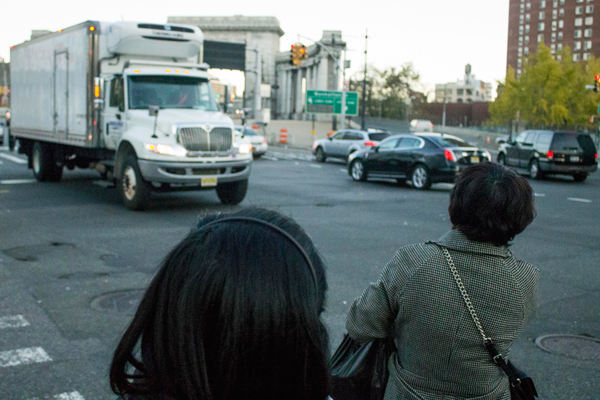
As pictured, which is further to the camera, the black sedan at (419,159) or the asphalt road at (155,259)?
the black sedan at (419,159)

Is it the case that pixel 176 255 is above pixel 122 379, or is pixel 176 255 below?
above

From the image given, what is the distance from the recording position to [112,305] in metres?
6.07

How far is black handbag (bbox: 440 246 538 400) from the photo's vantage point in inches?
89.4

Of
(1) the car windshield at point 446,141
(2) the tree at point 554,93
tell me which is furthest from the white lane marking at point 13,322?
(2) the tree at point 554,93

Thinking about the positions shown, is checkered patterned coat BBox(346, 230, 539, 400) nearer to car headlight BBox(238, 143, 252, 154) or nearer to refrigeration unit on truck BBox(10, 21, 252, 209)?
refrigeration unit on truck BBox(10, 21, 252, 209)

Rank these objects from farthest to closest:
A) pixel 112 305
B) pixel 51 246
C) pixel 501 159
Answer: pixel 501 159
pixel 51 246
pixel 112 305

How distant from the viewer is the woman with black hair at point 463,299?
7.52 feet

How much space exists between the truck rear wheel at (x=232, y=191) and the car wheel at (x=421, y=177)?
6.28 meters

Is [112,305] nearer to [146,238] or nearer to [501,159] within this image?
[146,238]

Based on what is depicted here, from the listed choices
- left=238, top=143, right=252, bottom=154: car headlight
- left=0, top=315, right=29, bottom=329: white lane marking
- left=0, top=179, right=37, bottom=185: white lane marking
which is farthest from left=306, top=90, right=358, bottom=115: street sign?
left=0, top=315, right=29, bottom=329: white lane marking

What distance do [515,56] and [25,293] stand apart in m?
137

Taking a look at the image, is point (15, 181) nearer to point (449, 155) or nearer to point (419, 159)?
point (419, 159)

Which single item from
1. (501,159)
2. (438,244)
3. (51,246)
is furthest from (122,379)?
(501,159)

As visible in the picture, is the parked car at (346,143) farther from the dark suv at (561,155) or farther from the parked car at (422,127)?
the parked car at (422,127)
